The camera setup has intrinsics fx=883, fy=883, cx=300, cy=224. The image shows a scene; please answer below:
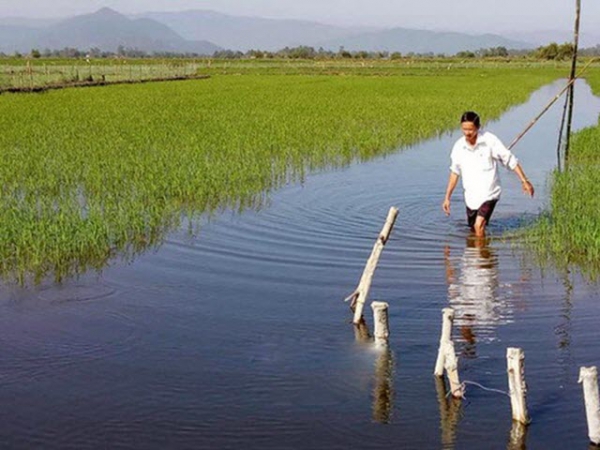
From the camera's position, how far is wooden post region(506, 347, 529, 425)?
4023 mm

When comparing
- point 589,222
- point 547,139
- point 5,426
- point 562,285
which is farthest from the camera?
point 547,139

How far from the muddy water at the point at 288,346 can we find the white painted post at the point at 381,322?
0.27 ft

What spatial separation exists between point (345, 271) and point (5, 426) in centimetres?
348

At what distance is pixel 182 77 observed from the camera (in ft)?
146

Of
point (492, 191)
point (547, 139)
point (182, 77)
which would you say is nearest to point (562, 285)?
point (492, 191)

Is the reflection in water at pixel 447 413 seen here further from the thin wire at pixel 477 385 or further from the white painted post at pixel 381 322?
the white painted post at pixel 381 322

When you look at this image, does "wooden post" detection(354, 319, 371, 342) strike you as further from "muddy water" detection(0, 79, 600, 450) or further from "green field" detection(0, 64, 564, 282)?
"green field" detection(0, 64, 564, 282)

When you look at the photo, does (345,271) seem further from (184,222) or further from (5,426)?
(5,426)

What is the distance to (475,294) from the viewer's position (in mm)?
6535

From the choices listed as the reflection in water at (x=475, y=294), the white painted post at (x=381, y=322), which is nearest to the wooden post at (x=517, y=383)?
the reflection in water at (x=475, y=294)

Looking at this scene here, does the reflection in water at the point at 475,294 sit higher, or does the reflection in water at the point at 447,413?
the reflection in water at the point at 475,294

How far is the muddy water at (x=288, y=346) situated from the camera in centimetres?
429

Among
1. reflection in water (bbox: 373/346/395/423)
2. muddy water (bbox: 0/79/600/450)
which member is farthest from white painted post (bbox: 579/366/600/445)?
reflection in water (bbox: 373/346/395/423)

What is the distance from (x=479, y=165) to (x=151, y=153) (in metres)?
7.07
